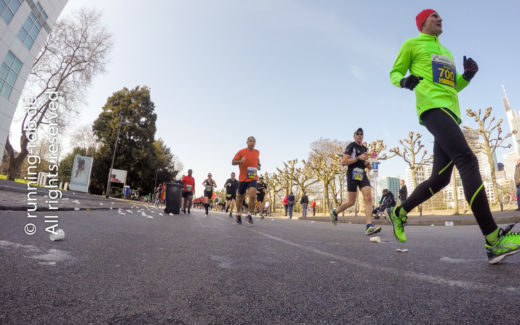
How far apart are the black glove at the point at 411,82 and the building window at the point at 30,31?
30644 millimetres

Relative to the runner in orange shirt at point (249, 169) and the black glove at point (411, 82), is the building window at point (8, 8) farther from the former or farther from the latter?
the black glove at point (411, 82)

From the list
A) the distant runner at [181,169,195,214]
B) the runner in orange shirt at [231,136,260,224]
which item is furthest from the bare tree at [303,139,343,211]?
the runner in orange shirt at [231,136,260,224]

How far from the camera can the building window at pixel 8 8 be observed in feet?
67.4

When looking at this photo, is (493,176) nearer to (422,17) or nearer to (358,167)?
(358,167)

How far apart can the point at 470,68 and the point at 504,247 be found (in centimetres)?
184

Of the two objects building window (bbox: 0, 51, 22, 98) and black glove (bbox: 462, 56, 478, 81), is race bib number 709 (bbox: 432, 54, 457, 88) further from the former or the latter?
building window (bbox: 0, 51, 22, 98)

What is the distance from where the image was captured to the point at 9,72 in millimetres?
23047

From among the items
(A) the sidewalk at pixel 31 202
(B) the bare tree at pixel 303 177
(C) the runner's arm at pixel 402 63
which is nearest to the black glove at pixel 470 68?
(C) the runner's arm at pixel 402 63

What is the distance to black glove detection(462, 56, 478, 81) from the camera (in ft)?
9.72

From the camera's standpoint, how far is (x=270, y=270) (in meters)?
2.05

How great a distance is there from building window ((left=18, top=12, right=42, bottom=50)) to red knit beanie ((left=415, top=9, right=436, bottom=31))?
99.3 feet

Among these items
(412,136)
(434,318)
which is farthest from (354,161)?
(412,136)

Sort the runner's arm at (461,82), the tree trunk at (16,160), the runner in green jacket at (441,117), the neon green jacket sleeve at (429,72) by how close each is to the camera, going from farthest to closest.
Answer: the tree trunk at (16,160) → the runner's arm at (461,82) → the neon green jacket sleeve at (429,72) → the runner in green jacket at (441,117)

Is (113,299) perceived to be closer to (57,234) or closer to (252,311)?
(252,311)
